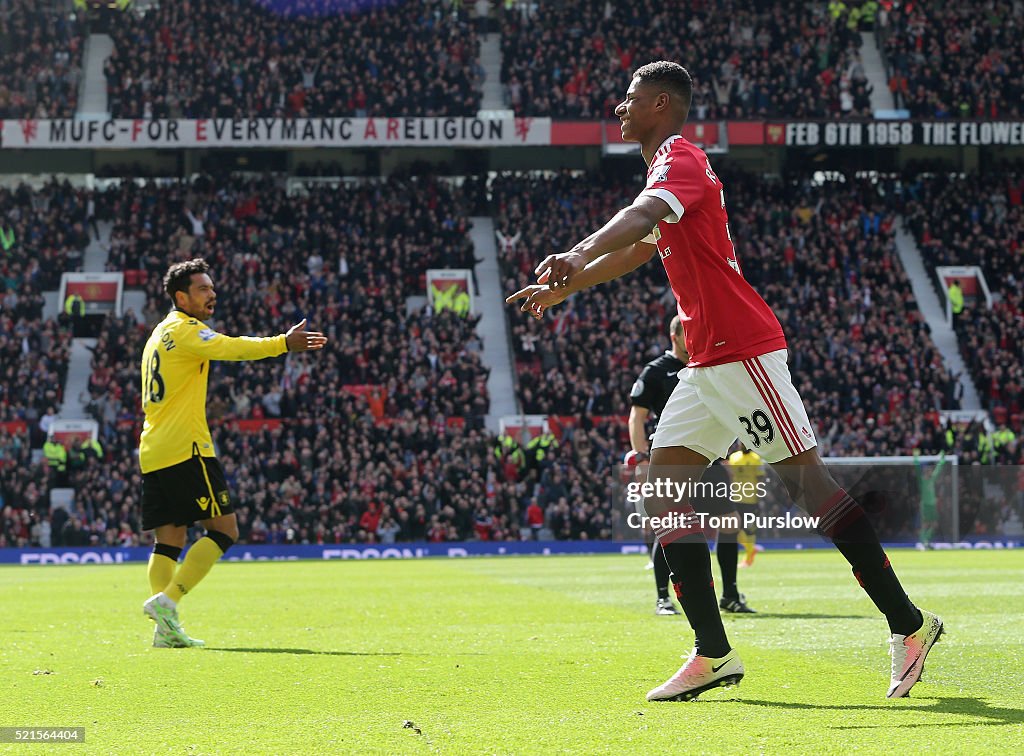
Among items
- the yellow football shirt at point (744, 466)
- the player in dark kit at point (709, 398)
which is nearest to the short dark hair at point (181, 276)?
the player in dark kit at point (709, 398)

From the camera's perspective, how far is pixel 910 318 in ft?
117

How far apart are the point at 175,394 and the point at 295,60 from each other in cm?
3304

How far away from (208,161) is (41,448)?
524 inches

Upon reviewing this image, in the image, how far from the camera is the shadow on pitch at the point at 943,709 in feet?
16.1

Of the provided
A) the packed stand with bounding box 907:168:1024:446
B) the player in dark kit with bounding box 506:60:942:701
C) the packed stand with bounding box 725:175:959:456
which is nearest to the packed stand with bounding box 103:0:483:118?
the packed stand with bounding box 725:175:959:456

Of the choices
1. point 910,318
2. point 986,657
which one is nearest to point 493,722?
point 986,657

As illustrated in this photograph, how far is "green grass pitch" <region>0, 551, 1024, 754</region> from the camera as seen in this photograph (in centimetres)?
473

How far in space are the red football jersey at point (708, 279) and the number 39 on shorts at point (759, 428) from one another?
252 mm

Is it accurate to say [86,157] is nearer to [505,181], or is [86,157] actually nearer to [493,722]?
[505,181]

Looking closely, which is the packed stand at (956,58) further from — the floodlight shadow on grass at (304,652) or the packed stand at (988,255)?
the floodlight shadow on grass at (304,652)

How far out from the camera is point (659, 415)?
35.2ft

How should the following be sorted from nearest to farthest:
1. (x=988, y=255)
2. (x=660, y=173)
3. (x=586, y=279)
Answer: (x=586, y=279) → (x=660, y=173) → (x=988, y=255)

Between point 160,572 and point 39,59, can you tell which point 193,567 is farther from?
point 39,59

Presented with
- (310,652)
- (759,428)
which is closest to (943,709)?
(759,428)
